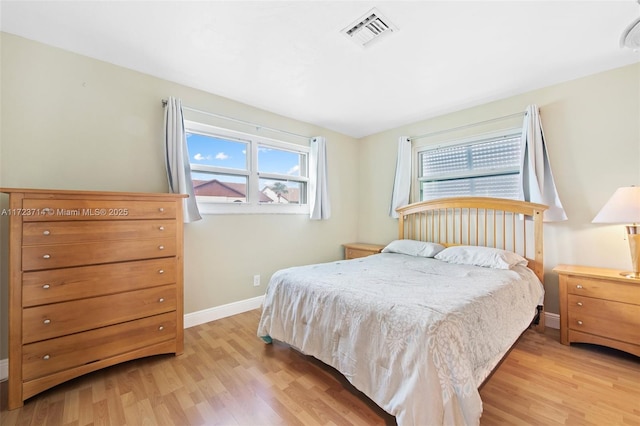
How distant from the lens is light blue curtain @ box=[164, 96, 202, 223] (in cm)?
238

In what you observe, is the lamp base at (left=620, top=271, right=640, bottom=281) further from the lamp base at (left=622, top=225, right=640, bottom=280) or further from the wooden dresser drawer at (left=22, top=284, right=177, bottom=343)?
the wooden dresser drawer at (left=22, top=284, right=177, bottom=343)

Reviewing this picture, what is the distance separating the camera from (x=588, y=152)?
2.41m

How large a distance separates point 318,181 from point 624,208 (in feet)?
9.50

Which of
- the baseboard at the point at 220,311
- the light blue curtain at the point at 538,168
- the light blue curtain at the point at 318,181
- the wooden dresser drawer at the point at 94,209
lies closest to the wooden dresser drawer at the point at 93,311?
the wooden dresser drawer at the point at 94,209

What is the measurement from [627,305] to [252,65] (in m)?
3.54

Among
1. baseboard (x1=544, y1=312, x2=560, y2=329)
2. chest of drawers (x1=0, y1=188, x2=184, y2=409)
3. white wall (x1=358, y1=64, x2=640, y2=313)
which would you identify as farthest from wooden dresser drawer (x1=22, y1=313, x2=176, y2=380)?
white wall (x1=358, y1=64, x2=640, y2=313)

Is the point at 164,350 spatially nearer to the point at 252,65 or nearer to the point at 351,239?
the point at 252,65

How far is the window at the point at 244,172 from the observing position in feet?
9.05

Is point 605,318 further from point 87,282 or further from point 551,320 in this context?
point 87,282

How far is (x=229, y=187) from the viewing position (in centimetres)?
297

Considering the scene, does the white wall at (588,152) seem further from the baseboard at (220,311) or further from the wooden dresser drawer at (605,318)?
the baseboard at (220,311)

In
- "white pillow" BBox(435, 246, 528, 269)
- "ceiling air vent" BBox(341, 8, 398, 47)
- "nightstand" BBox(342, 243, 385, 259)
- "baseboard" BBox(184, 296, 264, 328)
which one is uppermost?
"ceiling air vent" BBox(341, 8, 398, 47)

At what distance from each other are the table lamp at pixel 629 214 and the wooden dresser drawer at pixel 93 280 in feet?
11.3

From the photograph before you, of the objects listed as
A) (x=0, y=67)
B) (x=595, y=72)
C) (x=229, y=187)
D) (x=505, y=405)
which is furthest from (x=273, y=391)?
(x=595, y=72)
